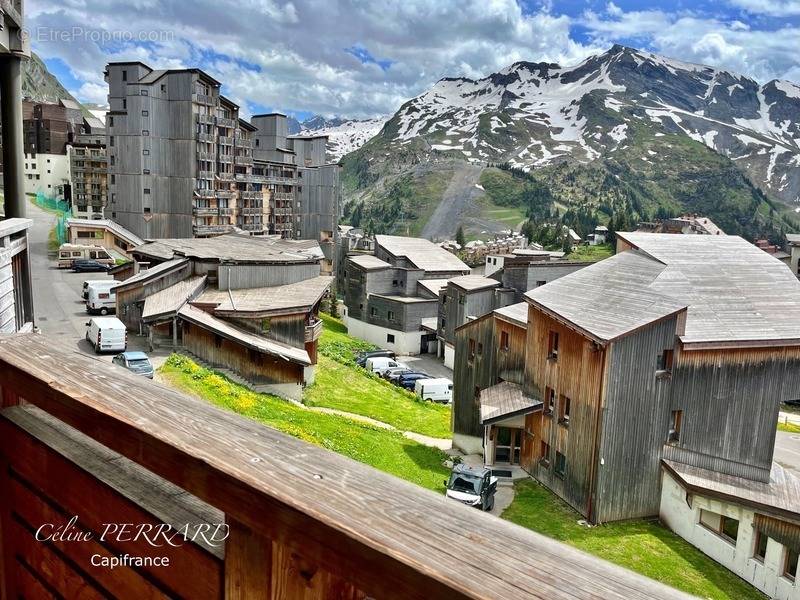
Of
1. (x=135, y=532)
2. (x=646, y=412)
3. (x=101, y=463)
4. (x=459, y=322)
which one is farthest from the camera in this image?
(x=459, y=322)

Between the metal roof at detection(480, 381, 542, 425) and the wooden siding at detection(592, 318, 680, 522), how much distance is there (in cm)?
439

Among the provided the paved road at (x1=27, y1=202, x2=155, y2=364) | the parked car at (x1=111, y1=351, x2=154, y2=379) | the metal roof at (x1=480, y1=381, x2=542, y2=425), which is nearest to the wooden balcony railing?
the paved road at (x1=27, y1=202, x2=155, y2=364)

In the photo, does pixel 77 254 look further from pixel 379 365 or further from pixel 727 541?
pixel 727 541

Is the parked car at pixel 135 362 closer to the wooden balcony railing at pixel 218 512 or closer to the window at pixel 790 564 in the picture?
the wooden balcony railing at pixel 218 512

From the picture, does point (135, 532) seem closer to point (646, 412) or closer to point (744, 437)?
point (646, 412)

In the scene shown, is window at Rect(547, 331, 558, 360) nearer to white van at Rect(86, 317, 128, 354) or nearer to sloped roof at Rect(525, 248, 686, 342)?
sloped roof at Rect(525, 248, 686, 342)

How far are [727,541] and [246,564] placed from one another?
972 inches

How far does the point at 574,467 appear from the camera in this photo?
2494 cm

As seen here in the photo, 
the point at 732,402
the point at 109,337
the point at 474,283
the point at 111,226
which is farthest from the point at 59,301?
the point at 732,402

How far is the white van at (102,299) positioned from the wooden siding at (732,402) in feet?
93.5

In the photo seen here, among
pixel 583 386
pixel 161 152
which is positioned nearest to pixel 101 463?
pixel 583 386

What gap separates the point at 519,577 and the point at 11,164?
10.0 meters

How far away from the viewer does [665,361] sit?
79.6 feet

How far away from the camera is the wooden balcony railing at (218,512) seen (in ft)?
5.10
